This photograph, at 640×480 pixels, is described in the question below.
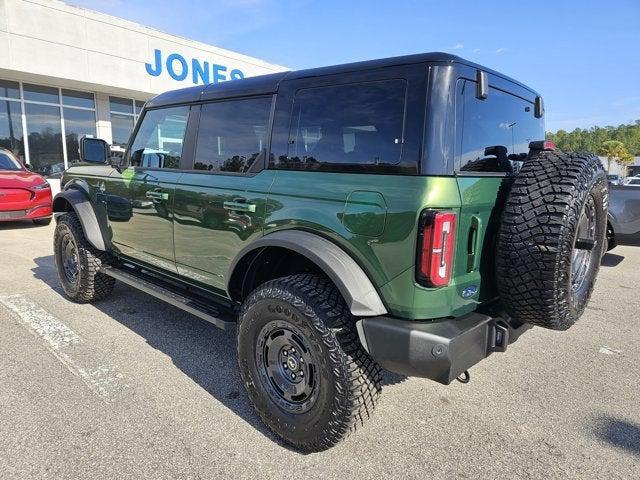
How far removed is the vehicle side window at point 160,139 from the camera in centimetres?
342

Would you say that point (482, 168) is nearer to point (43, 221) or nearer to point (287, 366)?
point (287, 366)

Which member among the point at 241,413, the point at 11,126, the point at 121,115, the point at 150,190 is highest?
the point at 121,115

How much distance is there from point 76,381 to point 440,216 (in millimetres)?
2668

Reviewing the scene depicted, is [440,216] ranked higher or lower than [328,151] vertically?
lower

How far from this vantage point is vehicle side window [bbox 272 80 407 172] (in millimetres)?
2137

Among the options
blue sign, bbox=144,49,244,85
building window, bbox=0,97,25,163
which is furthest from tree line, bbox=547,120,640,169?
building window, bbox=0,97,25,163

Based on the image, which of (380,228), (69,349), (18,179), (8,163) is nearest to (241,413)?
(380,228)

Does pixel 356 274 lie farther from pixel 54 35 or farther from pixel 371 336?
pixel 54 35

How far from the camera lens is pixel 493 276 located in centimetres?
233

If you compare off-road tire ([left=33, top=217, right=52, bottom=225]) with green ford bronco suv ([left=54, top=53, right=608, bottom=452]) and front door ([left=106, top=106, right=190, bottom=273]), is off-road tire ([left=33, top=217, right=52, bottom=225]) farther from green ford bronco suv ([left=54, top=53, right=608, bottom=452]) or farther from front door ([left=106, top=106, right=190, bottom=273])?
green ford bronco suv ([left=54, top=53, right=608, bottom=452])

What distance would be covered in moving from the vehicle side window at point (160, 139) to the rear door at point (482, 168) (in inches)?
83.5

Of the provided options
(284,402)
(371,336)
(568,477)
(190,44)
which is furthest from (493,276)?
(190,44)

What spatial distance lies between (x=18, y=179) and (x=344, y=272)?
9.69 m

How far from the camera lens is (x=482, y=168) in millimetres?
2320
